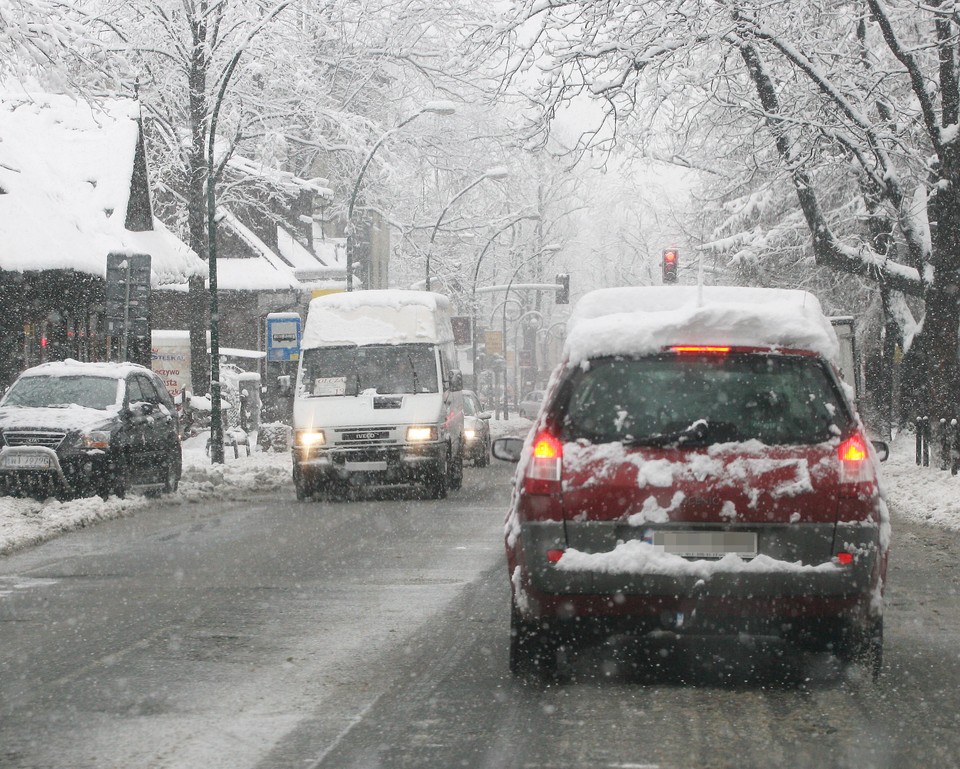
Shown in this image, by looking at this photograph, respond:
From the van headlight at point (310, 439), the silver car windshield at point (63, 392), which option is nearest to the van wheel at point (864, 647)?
the van headlight at point (310, 439)

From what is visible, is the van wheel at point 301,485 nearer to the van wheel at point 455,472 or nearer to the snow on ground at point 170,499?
the snow on ground at point 170,499

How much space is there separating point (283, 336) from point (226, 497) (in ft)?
32.8

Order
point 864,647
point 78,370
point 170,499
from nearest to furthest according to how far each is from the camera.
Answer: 1. point 864,647
2. point 78,370
3. point 170,499

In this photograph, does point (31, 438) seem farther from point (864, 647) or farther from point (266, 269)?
point (266, 269)

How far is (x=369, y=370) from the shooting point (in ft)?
68.9

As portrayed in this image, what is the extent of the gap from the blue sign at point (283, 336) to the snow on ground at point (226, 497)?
234 centimetres

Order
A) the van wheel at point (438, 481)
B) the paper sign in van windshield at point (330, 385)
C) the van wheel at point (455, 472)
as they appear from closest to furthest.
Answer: the van wheel at point (438, 481) < the paper sign in van windshield at point (330, 385) < the van wheel at point (455, 472)

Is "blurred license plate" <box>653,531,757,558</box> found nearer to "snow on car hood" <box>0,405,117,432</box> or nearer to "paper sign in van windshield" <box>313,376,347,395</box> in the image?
"snow on car hood" <box>0,405,117,432</box>

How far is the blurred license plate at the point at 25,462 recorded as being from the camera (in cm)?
1781

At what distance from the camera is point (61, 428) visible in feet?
59.8

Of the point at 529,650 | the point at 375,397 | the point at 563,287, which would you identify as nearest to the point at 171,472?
the point at 375,397

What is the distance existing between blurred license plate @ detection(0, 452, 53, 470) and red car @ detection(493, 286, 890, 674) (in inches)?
466

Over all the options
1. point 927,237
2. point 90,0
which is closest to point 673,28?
Answer: point 927,237

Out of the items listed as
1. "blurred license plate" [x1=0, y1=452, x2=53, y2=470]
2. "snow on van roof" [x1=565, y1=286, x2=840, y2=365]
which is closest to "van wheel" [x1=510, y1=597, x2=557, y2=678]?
"snow on van roof" [x1=565, y1=286, x2=840, y2=365]
